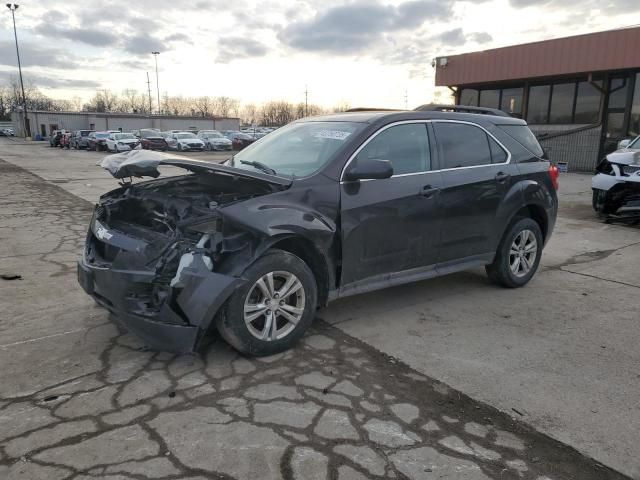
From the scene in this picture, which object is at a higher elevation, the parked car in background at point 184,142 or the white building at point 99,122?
the white building at point 99,122

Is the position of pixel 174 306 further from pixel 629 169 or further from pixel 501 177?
pixel 629 169

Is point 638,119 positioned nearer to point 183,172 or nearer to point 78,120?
point 183,172

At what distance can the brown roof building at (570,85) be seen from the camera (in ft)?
62.5

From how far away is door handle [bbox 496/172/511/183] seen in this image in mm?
5055

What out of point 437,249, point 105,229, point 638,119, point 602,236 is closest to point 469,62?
point 638,119

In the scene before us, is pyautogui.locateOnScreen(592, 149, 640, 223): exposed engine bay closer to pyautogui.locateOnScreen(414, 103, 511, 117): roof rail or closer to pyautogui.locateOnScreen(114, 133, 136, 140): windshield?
pyautogui.locateOnScreen(414, 103, 511, 117): roof rail

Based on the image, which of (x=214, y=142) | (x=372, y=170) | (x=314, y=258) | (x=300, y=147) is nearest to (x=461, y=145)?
(x=372, y=170)

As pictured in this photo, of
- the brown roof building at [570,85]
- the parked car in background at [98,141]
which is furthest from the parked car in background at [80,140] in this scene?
the brown roof building at [570,85]

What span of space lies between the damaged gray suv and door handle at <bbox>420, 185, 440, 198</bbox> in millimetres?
14

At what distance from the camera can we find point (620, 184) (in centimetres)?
885

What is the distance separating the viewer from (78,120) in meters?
69.8

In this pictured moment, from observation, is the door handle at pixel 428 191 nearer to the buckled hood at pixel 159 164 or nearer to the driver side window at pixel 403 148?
the driver side window at pixel 403 148

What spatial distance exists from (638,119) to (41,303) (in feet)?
69.8

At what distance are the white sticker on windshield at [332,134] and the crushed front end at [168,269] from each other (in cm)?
94
